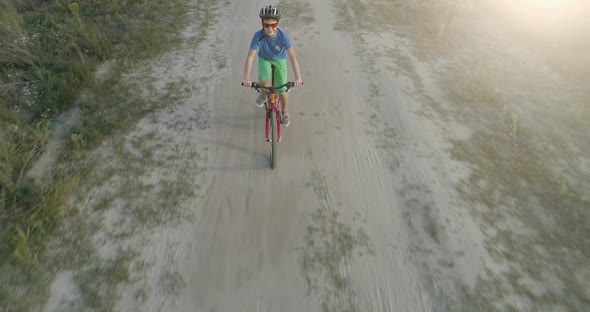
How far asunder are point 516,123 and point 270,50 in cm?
460

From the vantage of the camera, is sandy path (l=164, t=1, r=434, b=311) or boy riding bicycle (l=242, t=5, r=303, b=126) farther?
boy riding bicycle (l=242, t=5, r=303, b=126)

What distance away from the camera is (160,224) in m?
4.13

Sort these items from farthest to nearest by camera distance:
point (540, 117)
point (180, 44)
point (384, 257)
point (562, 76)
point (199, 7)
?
1. point (199, 7)
2. point (180, 44)
3. point (562, 76)
4. point (540, 117)
5. point (384, 257)

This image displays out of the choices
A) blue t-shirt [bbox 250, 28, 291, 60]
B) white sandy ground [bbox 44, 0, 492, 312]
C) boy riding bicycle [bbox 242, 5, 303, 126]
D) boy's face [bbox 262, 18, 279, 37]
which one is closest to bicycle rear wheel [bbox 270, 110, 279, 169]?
white sandy ground [bbox 44, 0, 492, 312]

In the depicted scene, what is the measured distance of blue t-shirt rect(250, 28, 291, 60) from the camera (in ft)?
15.1

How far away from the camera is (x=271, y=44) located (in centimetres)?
468

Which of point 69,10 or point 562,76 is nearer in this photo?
point 562,76

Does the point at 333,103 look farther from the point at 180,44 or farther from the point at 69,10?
the point at 69,10

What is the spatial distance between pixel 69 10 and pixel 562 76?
11895mm

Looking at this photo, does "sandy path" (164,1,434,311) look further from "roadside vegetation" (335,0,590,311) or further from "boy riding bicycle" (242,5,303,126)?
"boy riding bicycle" (242,5,303,126)

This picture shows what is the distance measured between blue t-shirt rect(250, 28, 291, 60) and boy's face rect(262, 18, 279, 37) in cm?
10

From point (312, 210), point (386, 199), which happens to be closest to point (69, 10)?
point (312, 210)

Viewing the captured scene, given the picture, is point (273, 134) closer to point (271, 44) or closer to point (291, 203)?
point (291, 203)

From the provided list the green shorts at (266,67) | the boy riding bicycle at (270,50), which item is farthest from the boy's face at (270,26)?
the green shorts at (266,67)
